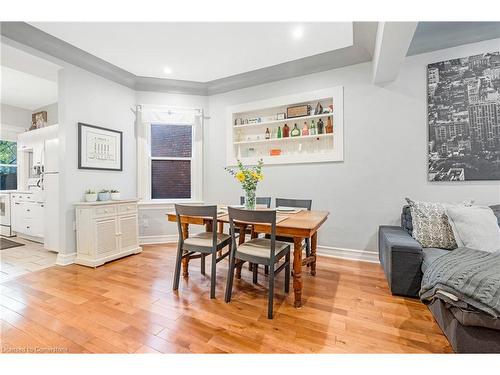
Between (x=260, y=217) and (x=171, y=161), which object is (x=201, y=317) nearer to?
(x=260, y=217)

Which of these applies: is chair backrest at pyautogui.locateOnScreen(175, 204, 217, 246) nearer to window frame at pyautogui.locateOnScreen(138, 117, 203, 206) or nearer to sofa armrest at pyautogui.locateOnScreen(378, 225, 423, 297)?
sofa armrest at pyautogui.locateOnScreen(378, 225, 423, 297)

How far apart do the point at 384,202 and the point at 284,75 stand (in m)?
2.34

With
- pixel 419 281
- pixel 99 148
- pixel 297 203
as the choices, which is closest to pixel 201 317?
pixel 297 203

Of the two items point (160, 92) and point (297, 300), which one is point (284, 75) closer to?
point (160, 92)

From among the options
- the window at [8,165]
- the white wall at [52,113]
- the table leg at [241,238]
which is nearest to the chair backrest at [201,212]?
the table leg at [241,238]

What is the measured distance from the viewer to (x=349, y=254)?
10.6 ft

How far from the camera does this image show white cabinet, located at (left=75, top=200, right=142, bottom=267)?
9.84 feet

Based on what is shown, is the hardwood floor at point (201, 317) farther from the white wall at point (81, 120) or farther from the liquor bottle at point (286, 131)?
the liquor bottle at point (286, 131)

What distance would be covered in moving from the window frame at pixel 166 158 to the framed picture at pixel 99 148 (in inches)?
14.7

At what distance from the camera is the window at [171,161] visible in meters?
4.14

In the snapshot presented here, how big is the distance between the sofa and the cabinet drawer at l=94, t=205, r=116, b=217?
338 centimetres

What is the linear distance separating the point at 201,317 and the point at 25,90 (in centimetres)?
499

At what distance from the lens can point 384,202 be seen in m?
3.07
